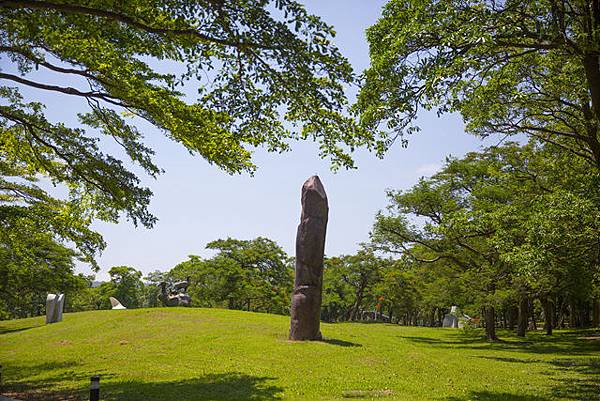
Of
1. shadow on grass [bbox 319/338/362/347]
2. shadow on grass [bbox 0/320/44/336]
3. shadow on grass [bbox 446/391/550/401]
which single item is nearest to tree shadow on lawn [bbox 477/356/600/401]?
shadow on grass [bbox 446/391/550/401]

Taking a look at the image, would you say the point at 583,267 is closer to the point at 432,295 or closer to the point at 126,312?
the point at 432,295

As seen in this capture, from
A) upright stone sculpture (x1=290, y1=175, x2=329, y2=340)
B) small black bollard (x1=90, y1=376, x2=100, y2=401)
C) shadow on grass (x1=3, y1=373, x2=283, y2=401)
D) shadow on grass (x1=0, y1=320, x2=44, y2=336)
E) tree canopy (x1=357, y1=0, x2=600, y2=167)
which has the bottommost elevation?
shadow on grass (x1=0, y1=320, x2=44, y2=336)

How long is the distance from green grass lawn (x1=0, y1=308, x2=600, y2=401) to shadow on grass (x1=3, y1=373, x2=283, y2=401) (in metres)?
0.03

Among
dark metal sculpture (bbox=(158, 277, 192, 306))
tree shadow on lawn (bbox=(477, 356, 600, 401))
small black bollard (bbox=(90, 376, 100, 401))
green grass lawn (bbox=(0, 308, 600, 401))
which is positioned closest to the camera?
small black bollard (bbox=(90, 376, 100, 401))

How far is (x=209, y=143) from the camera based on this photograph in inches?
483

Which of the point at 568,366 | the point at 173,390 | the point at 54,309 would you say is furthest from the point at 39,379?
the point at 54,309

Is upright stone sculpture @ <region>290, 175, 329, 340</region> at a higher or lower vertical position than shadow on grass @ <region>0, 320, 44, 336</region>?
higher

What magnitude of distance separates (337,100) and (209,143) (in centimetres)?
467

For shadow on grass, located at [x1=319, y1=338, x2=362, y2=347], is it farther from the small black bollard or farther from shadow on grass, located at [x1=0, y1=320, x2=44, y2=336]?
shadow on grass, located at [x1=0, y1=320, x2=44, y2=336]

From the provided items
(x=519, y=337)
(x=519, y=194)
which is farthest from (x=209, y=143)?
(x=519, y=337)

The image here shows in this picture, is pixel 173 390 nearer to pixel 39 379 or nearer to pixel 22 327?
pixel 39 379

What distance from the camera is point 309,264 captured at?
2058 cm

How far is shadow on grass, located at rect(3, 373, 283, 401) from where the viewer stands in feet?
34.5

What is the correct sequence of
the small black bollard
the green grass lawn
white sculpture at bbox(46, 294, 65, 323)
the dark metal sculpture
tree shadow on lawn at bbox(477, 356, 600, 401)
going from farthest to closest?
the dark metal sculpture → white sculpture at bbox(46, 294, 65, 323) → the green grass lawn → tree shadow on lawn at bbox(477, 356, 600, 401) → the small black bollard
